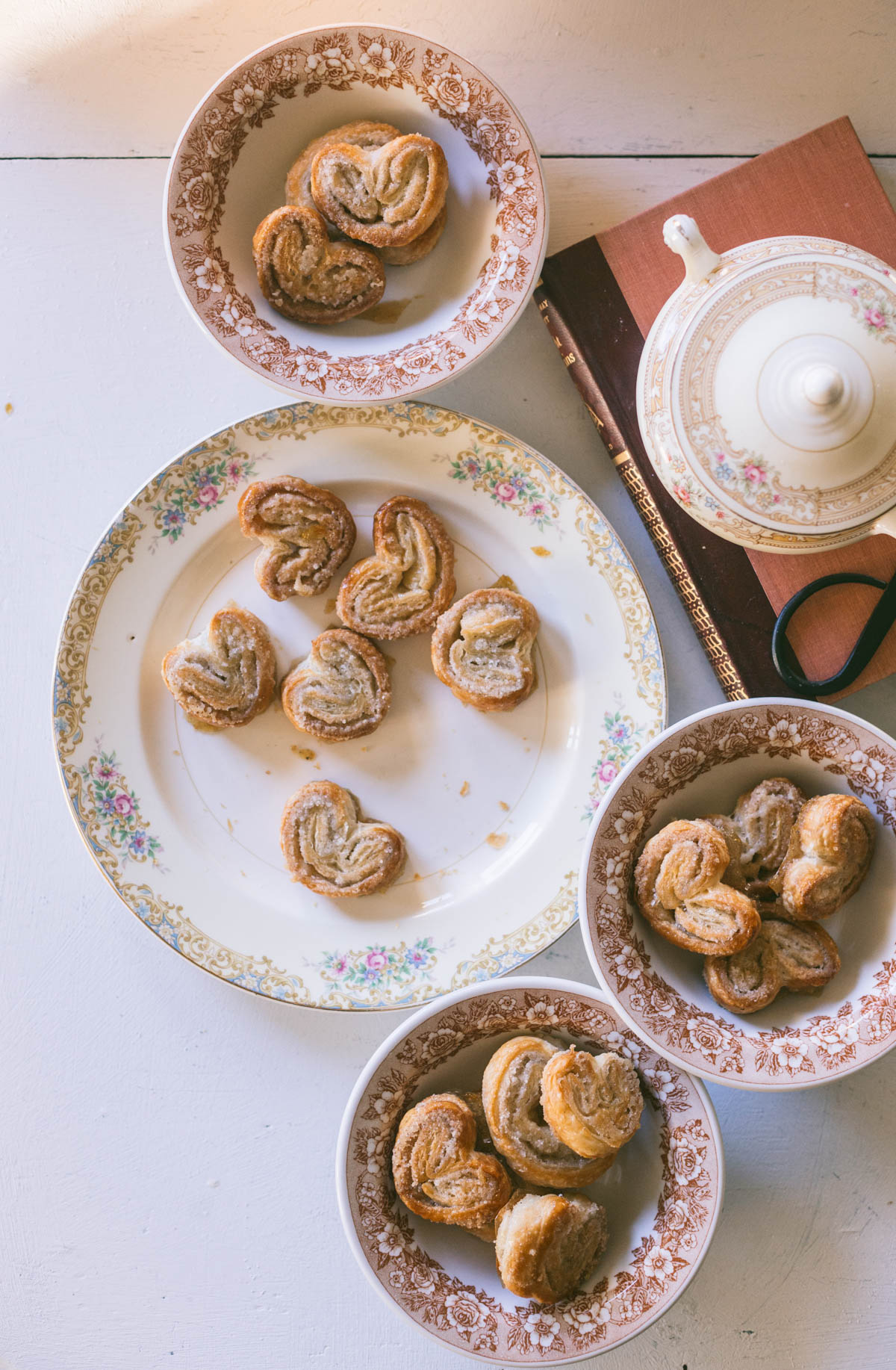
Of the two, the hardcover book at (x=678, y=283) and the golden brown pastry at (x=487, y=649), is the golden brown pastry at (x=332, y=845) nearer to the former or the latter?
the golden brown pastry at (x=487, y=649)

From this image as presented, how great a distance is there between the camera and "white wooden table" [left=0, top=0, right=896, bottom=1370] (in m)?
1.45

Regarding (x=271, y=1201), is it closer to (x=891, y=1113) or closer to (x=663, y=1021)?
(x=663, y=1021)

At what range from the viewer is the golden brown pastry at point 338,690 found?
4.64 ft

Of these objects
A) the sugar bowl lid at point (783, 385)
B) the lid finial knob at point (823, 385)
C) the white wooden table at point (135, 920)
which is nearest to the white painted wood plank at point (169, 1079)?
the white wooden table at point (135, 920)

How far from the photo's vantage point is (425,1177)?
129cm

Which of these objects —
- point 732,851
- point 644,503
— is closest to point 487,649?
point 644,503

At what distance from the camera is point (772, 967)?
4.09 ft

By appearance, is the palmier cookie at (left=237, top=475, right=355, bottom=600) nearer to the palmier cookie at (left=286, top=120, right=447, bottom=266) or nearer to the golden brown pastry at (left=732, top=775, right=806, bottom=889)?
the palmier cookie at (left=286, top=120, right=447, bottom=266)

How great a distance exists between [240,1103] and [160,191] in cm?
141

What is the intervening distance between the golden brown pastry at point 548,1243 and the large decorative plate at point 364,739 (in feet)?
1.00

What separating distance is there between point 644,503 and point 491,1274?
110 cm

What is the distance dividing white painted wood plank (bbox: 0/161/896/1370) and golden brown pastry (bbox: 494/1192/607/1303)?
31 centimetres

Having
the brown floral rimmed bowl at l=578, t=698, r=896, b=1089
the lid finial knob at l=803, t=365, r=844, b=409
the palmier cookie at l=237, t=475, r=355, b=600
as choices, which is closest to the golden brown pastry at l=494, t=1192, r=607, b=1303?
the brown floral rimmed bowl at l=578, t=698, r=896, b=1089

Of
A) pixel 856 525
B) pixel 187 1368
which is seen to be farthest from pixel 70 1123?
pixel 856 525
